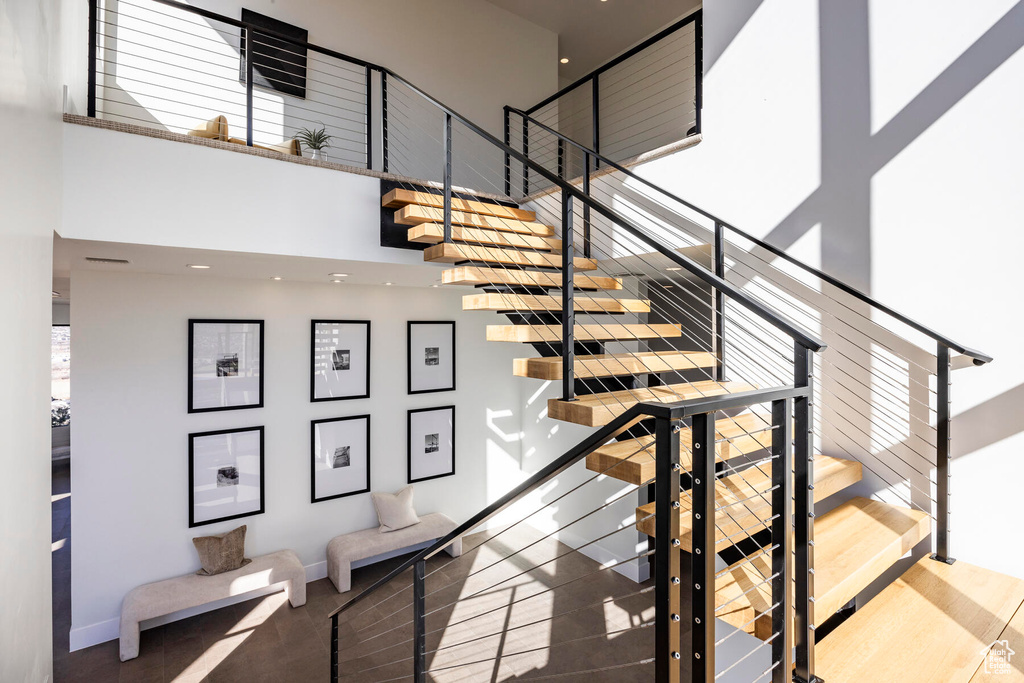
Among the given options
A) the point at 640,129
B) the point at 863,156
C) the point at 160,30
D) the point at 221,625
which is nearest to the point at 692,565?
the point at 863,156

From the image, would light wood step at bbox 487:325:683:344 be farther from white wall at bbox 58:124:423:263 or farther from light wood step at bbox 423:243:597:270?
white wall at bbox 58:124:423:263

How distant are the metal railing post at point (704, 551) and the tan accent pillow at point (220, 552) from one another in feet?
13.5

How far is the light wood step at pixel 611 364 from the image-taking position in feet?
7.63

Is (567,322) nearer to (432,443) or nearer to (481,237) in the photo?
(481,237)

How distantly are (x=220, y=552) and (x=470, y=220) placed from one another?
317 centimetres

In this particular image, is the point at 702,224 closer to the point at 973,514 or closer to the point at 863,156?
the point at 863,156

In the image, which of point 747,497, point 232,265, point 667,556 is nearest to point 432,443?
point 232,265

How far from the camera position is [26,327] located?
4.85ft

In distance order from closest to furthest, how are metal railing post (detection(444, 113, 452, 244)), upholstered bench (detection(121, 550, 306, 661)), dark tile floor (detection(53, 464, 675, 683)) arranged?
metal railing post (detection(444, 113, 452, 244))
dark tile floor (detection(53, 464, 675, 683))
upholstered bench (detection(121, 550, 306, 661))

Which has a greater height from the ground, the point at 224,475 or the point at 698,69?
the point at 698,69

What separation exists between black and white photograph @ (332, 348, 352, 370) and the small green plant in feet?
5.66

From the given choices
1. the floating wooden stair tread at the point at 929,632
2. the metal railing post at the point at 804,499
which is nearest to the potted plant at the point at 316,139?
the metal railing post at the point at 804,499

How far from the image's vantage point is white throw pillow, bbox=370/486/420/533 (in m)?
4.95

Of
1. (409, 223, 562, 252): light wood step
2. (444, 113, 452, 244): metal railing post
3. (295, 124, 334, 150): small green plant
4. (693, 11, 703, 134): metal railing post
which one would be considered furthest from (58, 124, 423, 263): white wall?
(693, 11, 703, 134): metal railing post
